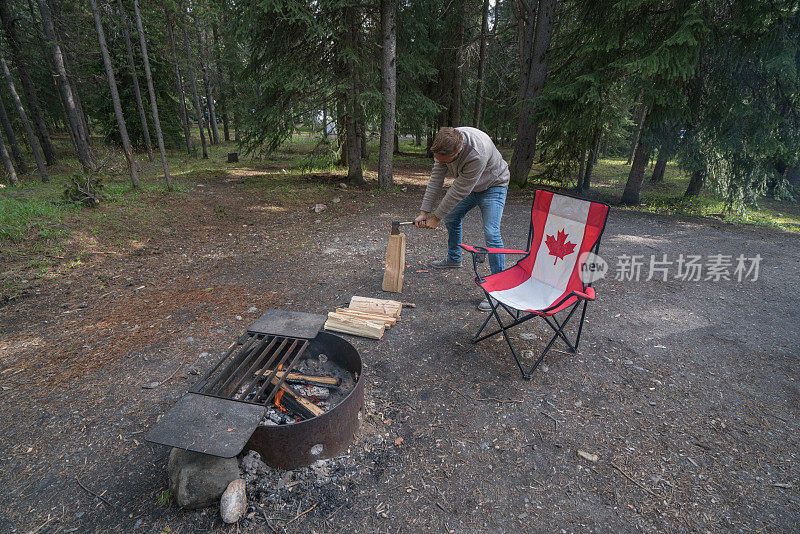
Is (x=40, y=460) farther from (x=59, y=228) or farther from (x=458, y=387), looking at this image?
(x=59, y=228)

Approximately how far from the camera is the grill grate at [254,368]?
2049 mm

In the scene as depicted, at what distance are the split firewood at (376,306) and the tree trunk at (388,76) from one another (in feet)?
20.7

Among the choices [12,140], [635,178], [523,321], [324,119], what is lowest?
[523,321]

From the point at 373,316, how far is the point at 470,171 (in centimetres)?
164

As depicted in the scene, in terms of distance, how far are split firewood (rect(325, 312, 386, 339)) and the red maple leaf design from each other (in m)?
1.67

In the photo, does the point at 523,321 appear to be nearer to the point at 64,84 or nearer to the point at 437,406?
the point at 437,406

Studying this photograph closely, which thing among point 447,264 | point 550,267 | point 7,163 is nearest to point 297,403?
point 550,267

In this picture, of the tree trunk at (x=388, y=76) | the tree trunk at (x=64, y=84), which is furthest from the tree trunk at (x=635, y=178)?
the tree trunk at (x=64, y=84)

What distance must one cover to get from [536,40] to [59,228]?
10.4 meters

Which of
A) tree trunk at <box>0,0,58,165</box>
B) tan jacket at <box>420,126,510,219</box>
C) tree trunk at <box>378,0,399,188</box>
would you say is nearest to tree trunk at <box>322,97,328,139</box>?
tree trunk at <box>378,0,399,188</box>

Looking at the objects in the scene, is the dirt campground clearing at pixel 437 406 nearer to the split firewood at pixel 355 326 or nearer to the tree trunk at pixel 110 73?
the split firewood at pixel 355 326

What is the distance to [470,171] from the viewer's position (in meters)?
3.40

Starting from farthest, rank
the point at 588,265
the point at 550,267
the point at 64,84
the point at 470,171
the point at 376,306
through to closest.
→ the point at 64,84 → the point at 376,306 → the point at 470,171 → the point at 550,267 → the point at 588,265

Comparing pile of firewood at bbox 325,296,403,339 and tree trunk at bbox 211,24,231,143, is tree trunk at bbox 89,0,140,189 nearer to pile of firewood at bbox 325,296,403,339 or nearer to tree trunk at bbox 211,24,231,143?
pile of firewood at bbox 325,296,403,339
